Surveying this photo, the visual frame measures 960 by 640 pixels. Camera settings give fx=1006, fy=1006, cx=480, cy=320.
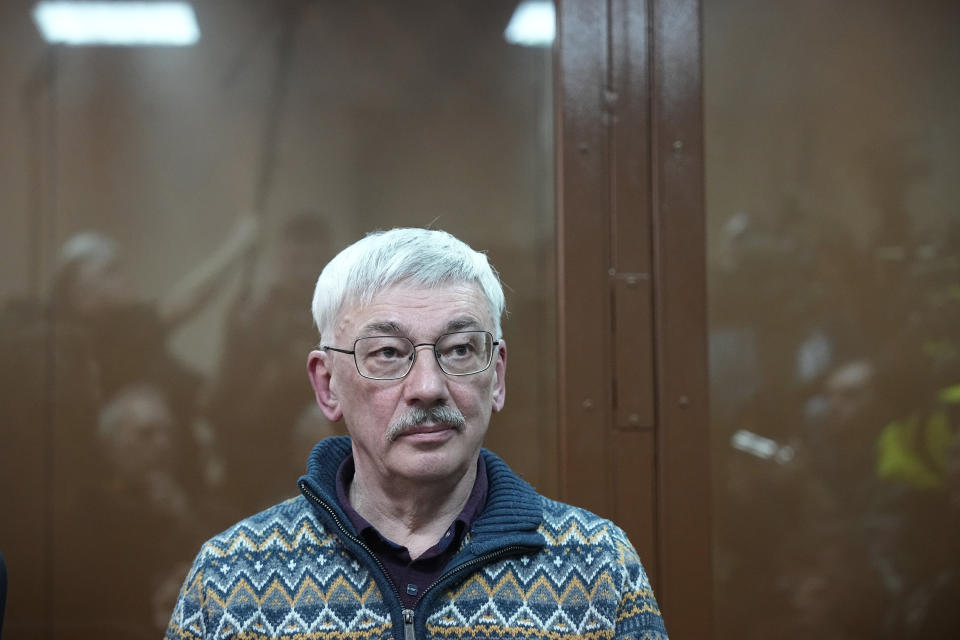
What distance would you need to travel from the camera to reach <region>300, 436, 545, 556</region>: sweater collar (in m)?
1.73

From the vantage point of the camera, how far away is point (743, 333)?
3.09 meters

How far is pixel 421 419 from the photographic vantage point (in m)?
1.73

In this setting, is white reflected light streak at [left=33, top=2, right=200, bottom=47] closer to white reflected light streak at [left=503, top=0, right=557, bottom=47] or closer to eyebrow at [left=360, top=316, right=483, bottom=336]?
white reflected light streak at [left=503, top=0, right=557, bottom=47]

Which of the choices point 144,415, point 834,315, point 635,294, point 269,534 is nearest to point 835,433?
point 834,315

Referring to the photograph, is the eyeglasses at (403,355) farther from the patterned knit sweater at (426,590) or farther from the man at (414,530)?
the patterned knit sweater at (426,590)

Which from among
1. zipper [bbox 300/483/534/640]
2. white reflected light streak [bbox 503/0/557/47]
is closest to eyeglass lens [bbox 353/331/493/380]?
zipper [bbox 300/483/534/640]

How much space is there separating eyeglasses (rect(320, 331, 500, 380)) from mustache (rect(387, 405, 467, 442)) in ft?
0.22

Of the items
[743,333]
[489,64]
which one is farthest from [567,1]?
[743,333]

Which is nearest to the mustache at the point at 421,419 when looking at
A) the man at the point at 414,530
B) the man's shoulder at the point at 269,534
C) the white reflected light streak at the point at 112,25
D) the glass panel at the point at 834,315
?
the man at the point at 414,530

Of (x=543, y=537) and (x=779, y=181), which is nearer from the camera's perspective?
(x=543, y=537)

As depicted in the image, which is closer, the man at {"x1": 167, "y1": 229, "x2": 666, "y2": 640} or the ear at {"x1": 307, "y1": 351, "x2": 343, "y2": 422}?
the man at {"x1": 167, "y1": 229, "x2": 666, "y2": 640}

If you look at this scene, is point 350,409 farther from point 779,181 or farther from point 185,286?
point 779,181

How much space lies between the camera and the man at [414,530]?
1709 millimetres

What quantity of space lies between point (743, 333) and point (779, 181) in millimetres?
488
